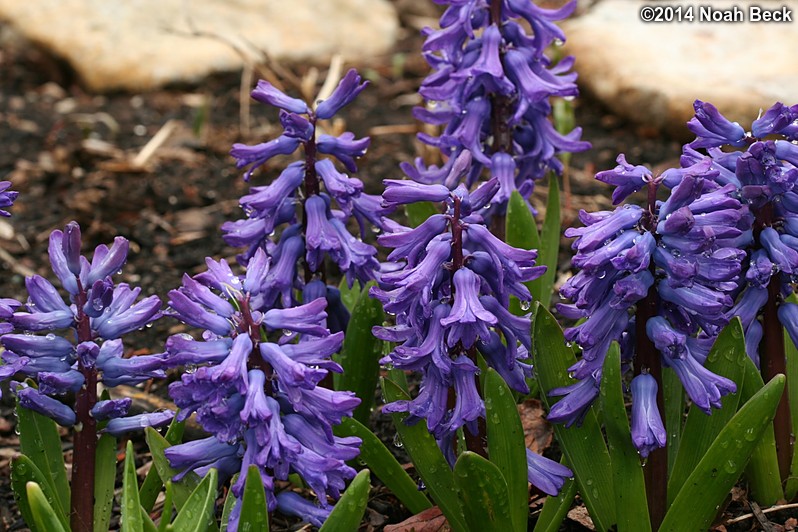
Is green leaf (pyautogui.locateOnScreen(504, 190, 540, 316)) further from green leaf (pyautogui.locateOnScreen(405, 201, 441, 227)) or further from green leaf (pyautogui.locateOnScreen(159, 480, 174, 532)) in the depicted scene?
green leaf (pyautogui.locateOnScreen(159, 480, 174, 532))

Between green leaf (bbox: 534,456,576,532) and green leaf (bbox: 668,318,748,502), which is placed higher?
green leaf (bbox: 668,318,748,502)

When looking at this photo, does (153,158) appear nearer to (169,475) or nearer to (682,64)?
(682,64)

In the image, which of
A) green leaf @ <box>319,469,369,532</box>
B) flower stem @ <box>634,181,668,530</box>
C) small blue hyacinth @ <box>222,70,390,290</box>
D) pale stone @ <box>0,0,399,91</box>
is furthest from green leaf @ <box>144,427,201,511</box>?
pale stone @ <box>0,0,399,91</box>

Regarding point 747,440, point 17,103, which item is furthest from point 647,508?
point 17,103

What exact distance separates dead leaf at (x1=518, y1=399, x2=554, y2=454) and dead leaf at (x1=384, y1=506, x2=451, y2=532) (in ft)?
2.03

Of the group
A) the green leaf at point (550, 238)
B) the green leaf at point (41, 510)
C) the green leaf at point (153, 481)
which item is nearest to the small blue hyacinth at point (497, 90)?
the green leaf at point (550, 238)

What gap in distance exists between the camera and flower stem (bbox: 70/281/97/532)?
271 centimetres

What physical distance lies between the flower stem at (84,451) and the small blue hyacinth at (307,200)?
0.65m

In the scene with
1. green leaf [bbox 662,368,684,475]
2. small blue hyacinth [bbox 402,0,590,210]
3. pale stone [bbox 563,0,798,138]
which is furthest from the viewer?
pale stone [bbox 563,0,798,138]

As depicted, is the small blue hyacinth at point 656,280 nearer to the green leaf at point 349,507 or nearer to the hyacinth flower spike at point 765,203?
the hyacinth flower spike at point 765,203

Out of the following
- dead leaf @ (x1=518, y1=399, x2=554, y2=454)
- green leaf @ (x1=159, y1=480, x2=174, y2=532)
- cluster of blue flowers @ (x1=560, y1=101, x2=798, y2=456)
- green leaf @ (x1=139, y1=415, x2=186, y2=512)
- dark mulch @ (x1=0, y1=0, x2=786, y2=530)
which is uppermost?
cluster of blue flowers @ (x1=560, y1=101, x2=798, y2=456)

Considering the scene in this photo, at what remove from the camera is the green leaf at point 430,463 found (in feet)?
9.04

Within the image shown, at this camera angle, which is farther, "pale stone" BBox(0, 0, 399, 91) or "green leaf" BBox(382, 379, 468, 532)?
"pale stone" BBox(0, 0, 399, 91)

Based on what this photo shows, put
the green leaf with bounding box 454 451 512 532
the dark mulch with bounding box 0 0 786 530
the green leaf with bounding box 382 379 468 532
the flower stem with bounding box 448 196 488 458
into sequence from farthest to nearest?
the dark mulch with bounding box 0 0 786 530 < the green leaf with bounding box 382 379 468 532 < the flower stem with bounding box 448 196 488 458 < the green leaf with bounding box 454 451 512 532
